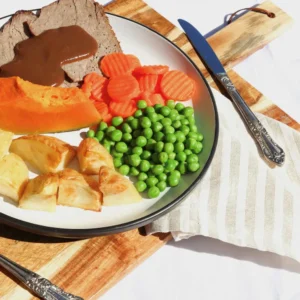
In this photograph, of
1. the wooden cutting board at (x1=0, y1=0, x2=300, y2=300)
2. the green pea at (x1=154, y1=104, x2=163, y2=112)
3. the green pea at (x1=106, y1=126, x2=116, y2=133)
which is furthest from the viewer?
the green pea at (x1=154, y1=104, x2=163, y2=112)

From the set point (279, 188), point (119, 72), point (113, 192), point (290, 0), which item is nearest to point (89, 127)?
point (119, 72)

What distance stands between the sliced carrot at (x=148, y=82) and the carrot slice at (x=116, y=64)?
0.09m

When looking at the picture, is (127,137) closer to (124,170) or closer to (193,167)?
(124,170)

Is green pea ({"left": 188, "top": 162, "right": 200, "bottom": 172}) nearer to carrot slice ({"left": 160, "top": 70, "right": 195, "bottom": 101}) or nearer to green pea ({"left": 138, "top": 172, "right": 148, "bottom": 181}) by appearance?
green pea ({"left": 138, "top": 172, "right": 148, "bottom": 181})

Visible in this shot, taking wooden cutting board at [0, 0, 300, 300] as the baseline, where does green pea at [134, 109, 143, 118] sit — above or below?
above

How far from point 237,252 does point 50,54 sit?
4.14 ft

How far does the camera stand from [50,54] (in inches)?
99.0

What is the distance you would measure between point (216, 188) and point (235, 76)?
0.85 m

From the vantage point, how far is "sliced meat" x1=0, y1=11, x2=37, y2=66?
2.53m

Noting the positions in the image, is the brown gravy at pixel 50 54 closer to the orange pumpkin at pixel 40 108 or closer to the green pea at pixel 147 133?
the orange pumpkin at pixel 40 108

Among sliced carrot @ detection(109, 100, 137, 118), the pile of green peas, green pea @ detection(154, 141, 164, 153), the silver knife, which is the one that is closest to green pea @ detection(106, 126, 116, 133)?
the pile of green peas

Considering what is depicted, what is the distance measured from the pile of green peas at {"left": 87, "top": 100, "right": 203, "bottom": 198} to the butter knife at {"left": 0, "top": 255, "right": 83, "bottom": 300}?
540 mm

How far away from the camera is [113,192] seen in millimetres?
2051

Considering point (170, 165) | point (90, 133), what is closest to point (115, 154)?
point (90, 133)
